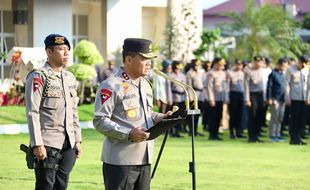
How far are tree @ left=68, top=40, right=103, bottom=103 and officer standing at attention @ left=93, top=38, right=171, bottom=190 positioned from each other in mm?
18335

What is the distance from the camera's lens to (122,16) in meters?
32.7

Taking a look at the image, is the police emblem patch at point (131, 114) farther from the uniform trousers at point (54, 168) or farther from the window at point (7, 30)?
the window at point (7, 30)

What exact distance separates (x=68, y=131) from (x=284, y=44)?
3104cm

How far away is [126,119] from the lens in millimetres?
7723

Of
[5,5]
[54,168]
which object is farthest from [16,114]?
[54,168]

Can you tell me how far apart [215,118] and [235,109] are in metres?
0.60

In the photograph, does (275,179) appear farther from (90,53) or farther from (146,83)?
(90,53)

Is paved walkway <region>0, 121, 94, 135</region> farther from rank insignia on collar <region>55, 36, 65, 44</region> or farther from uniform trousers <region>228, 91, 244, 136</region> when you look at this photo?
rank insignia on collar <region>55, 36, 65, 44</region>

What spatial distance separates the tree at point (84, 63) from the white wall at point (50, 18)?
350 centimetres

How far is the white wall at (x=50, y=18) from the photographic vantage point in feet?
102

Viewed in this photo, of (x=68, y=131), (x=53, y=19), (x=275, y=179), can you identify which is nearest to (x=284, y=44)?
(x=53, y=19)

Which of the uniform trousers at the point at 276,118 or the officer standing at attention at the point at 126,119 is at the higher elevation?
the officer standing at attention at the point at 126,119

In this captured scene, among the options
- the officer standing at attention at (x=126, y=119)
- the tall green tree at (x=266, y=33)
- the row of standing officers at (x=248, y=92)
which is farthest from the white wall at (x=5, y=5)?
the officer standing at attention at (x=126, y=119)

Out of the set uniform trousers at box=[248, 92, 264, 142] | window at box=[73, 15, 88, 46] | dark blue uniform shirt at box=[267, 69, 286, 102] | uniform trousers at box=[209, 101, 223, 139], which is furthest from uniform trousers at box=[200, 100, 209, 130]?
window at box=[73, 15, 88, 46]
